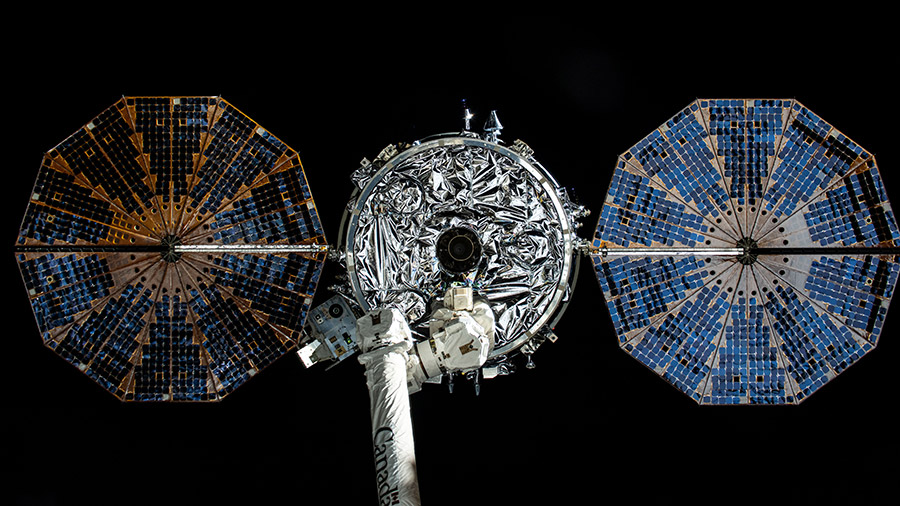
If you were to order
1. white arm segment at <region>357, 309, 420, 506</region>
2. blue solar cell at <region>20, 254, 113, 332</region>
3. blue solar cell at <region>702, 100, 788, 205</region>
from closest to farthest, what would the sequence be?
white arm segment at <region>357, 309, 420, 506</region>
blue solar cell at <region>20, 254, 113, 332</region>
blue solar cell at <region>702, 100, 788, 205</region>

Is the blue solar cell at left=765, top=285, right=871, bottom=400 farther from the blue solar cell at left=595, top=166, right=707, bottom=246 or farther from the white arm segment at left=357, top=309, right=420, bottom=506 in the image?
the white arm segment at left=357, top=309, right=420, bottom=506

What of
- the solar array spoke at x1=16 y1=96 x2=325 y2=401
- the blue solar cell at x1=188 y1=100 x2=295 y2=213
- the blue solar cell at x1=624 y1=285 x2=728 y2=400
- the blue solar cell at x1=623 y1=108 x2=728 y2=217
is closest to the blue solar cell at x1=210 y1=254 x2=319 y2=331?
the solar array spoke at x1=16 y1=96 x2=325 y2=401

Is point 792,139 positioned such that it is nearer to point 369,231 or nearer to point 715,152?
point 715,152

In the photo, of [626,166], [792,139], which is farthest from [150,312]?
[792,139]

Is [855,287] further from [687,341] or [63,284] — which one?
[63,284]

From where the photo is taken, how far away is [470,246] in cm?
582

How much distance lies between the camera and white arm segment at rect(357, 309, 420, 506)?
4457 mm

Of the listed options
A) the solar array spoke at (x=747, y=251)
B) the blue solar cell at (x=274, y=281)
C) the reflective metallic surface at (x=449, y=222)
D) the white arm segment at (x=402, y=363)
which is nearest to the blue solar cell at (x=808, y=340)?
the solar array spoke at (x=747, y=251)

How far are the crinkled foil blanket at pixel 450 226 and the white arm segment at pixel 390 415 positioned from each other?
98 centimetres

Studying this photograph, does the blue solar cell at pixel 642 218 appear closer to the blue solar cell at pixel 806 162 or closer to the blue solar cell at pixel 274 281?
the blue solar cell at pixel 806 162

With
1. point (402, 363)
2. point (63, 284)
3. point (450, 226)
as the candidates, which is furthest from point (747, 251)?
point (63, 284)

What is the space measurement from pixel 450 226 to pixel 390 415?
183cm

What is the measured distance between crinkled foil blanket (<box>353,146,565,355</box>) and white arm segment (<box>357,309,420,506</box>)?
98 centimetres

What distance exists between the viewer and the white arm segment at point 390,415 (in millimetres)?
4457
